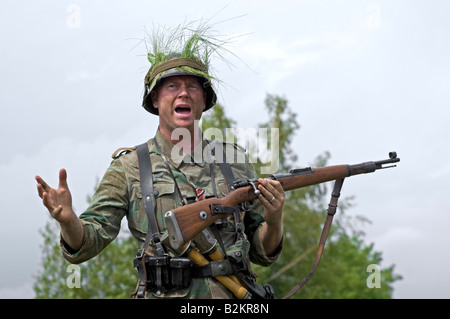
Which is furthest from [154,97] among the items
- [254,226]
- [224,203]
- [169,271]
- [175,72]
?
[169,271]

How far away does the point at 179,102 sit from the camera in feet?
21.6

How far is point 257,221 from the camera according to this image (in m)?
6.91

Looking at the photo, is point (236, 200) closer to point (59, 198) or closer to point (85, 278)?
point (59, 198)

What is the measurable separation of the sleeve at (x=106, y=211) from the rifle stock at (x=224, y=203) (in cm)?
78

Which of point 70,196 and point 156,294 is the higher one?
point 70,196

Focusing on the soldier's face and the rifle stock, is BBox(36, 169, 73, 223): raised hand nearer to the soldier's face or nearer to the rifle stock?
the rifle stock

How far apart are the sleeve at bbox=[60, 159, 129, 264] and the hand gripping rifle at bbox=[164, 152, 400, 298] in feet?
2.55

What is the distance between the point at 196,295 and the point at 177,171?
1.31 metres

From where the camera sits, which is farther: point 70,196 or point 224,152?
point 224,152

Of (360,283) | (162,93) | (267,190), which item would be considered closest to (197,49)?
(162,93)

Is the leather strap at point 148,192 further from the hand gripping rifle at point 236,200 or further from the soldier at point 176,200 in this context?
the hand gripping rifle at point 236,200

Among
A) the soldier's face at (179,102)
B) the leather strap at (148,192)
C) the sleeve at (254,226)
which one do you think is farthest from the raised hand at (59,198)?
the sleeve at (254,226)
